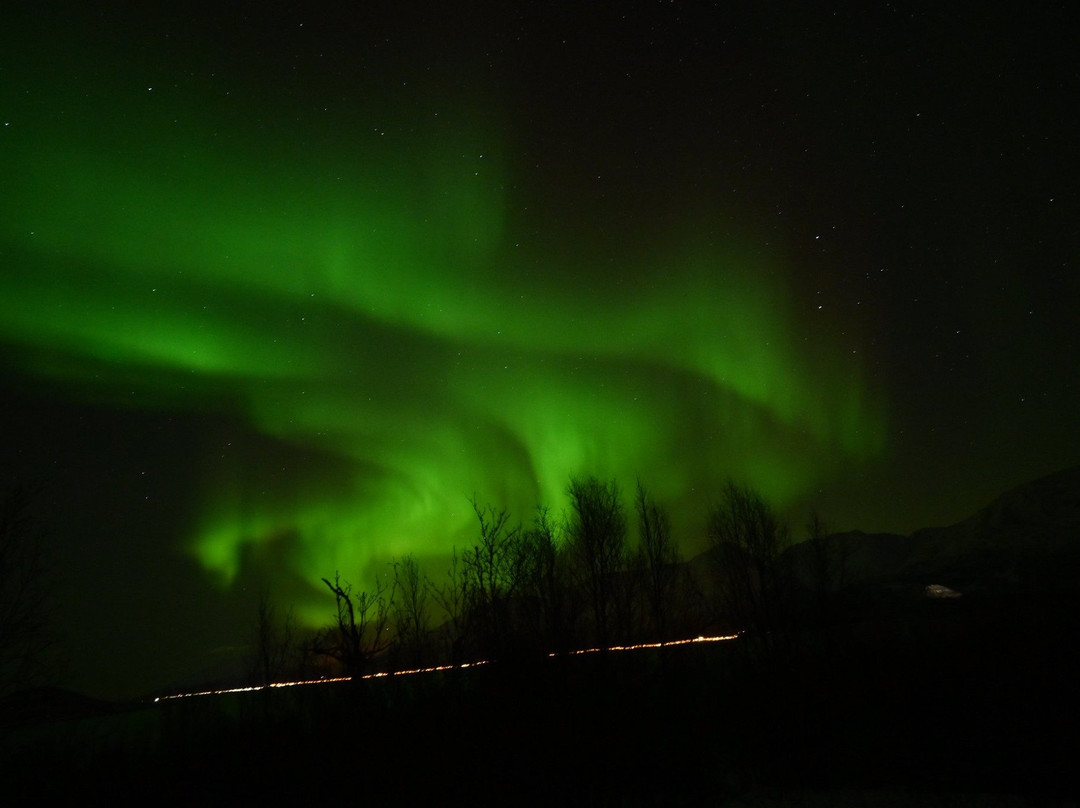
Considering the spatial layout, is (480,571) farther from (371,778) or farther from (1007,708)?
(1007,708)

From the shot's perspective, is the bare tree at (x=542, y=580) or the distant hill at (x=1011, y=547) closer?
the bare tree at (x=542, y=580)

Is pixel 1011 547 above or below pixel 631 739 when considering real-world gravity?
below

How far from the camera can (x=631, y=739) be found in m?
14.2

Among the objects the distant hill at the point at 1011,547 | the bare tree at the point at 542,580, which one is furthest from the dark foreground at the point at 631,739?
the distant hill at the point at 1011,547

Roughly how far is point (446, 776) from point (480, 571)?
12.7 m

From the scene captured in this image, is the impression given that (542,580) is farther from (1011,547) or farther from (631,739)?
(1011,547)

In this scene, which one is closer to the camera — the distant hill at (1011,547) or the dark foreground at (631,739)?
the dark foreground at (631,739)

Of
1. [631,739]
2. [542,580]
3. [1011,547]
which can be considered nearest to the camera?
[631,739]

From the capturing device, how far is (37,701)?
18.0 metres

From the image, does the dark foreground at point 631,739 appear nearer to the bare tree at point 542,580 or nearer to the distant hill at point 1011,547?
the bare tree at point 542,580

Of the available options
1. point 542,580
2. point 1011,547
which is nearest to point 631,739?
point 542,580

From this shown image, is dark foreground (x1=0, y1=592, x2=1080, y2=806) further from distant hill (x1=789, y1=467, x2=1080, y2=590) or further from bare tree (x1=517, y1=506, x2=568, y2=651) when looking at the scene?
distant hill (x1=789, y1=467, x2=1080, y2=590)

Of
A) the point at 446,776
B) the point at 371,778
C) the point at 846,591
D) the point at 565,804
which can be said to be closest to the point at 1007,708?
the point at 565,804

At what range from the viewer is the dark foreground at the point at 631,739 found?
43.6 ft
